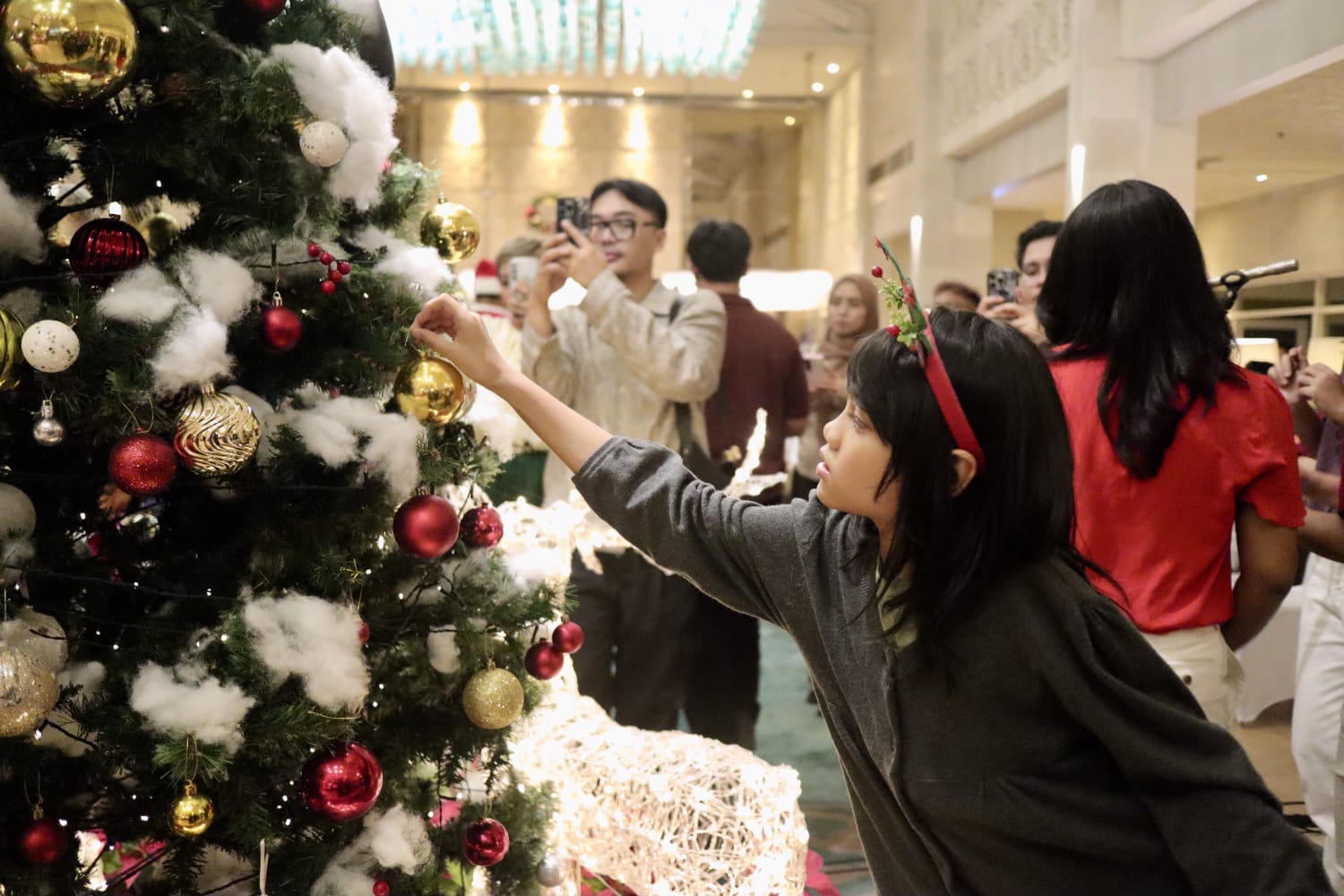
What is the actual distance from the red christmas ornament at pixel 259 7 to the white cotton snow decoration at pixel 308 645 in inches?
29.1

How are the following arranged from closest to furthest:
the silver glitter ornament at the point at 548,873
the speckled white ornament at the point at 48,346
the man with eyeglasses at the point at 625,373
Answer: the speckled white ornament at the point at 48,346 → the silver glitter ornament at the point at 548,873 → the man with eyeglasses at the point at 625,373

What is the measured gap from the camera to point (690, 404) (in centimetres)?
300

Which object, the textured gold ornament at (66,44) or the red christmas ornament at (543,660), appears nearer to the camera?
the textured gold ornament at (66,44)

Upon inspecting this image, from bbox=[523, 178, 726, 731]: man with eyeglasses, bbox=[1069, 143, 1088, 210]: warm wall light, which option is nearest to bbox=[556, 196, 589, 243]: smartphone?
bbox=[523, 178, 726, 731]: man with eyeglasses

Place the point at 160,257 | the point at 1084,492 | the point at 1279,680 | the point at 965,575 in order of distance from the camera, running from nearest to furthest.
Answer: the point at 965,575 → the point at 160,257 → the point at 1084,492 → the point at 1279,680

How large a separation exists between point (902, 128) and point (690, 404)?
8.21m

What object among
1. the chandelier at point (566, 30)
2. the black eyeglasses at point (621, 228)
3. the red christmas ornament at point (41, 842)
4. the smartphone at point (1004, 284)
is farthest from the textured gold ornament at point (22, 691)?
the chandelier at point (566, 30)

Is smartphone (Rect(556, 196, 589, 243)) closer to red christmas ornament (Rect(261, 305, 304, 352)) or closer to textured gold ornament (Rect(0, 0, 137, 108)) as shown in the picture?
red christmas ornament (Rect(261, 305, 304, 352))

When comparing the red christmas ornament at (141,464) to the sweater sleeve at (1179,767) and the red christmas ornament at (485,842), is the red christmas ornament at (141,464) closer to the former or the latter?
the red christmas ornament at (485,842)

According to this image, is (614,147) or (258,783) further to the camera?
(614,147)

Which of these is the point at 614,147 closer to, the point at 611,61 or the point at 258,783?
the point at 611,61

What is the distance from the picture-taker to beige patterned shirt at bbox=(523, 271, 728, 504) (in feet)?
9.20

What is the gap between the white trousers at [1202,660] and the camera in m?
1.78

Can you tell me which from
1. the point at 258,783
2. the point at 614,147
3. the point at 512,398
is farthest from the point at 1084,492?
the point at 614,147
